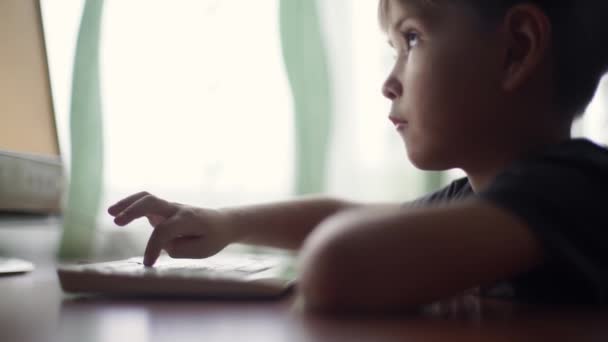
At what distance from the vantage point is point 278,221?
837 mm

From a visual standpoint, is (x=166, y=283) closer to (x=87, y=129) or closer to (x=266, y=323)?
(x=266, y=323)

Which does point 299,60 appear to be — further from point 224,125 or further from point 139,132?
point 139,132

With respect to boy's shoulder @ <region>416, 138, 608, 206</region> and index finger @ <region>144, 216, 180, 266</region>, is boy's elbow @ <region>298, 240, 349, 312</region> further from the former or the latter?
index finger @ <region>144, 216, 180, 266</region>

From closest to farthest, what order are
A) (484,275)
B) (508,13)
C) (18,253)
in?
(484,275), (508,13), (18,253)

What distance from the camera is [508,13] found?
0.58m

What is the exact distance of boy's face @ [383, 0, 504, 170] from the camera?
1.93 feet

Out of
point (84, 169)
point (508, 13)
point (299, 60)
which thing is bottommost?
point (84, 169)

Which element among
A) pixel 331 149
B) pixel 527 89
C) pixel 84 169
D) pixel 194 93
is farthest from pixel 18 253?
pixel 527 89

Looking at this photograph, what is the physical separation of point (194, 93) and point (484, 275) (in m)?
1.07

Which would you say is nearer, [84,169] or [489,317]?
[489,317]

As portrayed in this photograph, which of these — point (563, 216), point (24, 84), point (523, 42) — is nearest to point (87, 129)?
point (24, 84)

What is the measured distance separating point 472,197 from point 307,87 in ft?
2.95

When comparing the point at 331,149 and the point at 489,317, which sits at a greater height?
the point at 331,149

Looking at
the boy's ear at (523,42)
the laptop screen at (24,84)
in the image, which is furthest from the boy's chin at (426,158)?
the laptop screen at (24,84)
